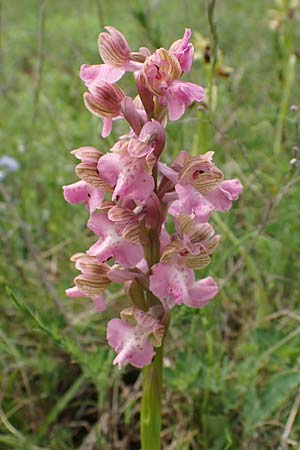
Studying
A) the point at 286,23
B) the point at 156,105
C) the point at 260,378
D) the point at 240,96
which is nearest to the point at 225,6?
the point at 240,96

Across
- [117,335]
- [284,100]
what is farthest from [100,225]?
[284,100]

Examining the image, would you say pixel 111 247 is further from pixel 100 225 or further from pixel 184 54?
pixel 184 54

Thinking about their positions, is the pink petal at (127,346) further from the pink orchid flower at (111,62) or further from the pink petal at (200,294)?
the pink orchid flower at (111,62)

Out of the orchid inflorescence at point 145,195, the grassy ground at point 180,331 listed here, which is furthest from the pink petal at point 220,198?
the grassy ground at point 180,331

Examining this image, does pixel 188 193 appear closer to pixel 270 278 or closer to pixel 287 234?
pixel 270 278

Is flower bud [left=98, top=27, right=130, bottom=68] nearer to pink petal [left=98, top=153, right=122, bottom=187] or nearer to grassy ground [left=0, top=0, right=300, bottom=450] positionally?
pink petal [left=98, top=153, right=122, bottom=187]
